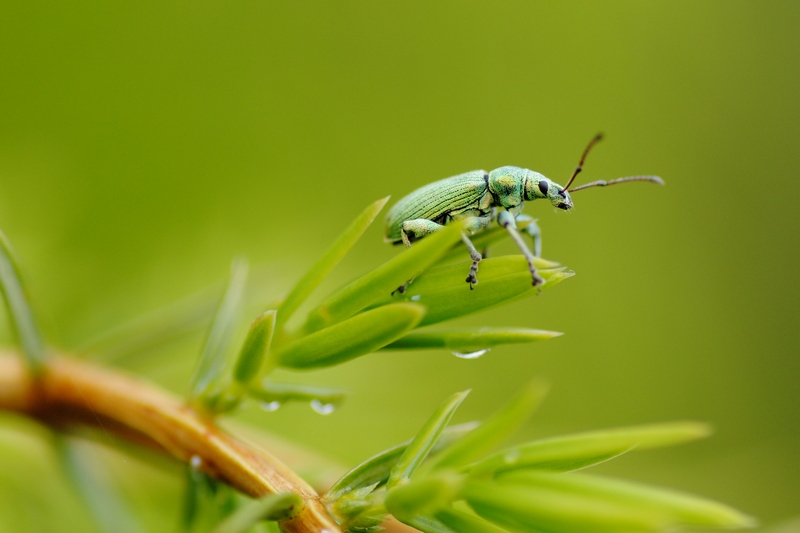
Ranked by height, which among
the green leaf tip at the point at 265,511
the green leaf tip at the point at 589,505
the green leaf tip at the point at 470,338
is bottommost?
the green leaf tip at the point at 589,505

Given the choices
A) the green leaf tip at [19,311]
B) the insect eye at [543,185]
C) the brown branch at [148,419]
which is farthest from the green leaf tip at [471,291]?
the insect eye at [543,185]

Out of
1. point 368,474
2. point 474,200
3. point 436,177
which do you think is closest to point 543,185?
point 474,200

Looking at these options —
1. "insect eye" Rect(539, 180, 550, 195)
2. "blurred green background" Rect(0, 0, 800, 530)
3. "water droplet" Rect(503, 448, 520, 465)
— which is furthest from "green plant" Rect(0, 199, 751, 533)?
"insect eye" Rect(539, 180, 550, 195)

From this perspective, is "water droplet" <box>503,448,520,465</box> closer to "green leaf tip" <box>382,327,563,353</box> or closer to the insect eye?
"green leaf tip" <box>382,327,563,353</box>

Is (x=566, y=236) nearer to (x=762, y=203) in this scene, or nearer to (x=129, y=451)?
(x=762, y=203)

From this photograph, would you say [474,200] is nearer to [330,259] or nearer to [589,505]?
[330,259]

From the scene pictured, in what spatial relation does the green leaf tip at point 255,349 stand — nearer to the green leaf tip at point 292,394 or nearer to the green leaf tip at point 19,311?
the green leaf tip at point 292,394

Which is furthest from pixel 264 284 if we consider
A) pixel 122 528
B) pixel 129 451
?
pixel 122 528
